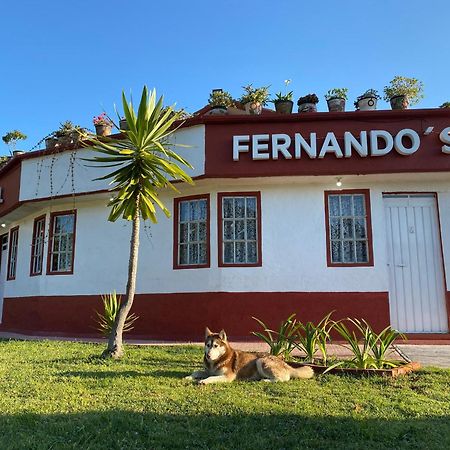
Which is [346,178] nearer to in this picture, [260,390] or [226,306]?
[226,306]

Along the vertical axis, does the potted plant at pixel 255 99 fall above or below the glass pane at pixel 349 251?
above

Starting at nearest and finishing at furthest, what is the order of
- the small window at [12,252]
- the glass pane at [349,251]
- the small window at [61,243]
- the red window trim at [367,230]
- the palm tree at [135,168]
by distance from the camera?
the palm tree at [135,168] < the red window trim at [367,230] < the glass pane at [349,251] < the small window at [61,243] < the small window at [12,252]

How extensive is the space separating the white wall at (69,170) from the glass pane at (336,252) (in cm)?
310

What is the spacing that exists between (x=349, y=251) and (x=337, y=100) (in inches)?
126

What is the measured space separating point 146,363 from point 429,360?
13.4 ft

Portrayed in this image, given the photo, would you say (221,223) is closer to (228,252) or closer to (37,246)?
(228,252)

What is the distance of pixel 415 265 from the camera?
8.92 metres

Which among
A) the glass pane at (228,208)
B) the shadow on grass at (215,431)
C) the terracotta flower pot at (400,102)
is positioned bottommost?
the shadow on grass at (215,431)

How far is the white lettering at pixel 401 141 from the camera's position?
8.48m

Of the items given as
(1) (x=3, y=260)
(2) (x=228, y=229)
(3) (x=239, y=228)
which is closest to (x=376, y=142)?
(3) (x=239, y=228)

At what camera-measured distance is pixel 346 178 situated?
29.4 ft

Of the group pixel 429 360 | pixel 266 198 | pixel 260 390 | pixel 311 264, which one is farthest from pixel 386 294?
pixel 260 390

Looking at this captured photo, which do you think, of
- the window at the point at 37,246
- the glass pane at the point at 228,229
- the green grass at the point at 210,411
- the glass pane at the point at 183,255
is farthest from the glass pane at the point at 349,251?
the window at the point at 37,246

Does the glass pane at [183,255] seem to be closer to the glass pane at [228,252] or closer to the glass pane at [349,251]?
the glass pane at [228,252]
